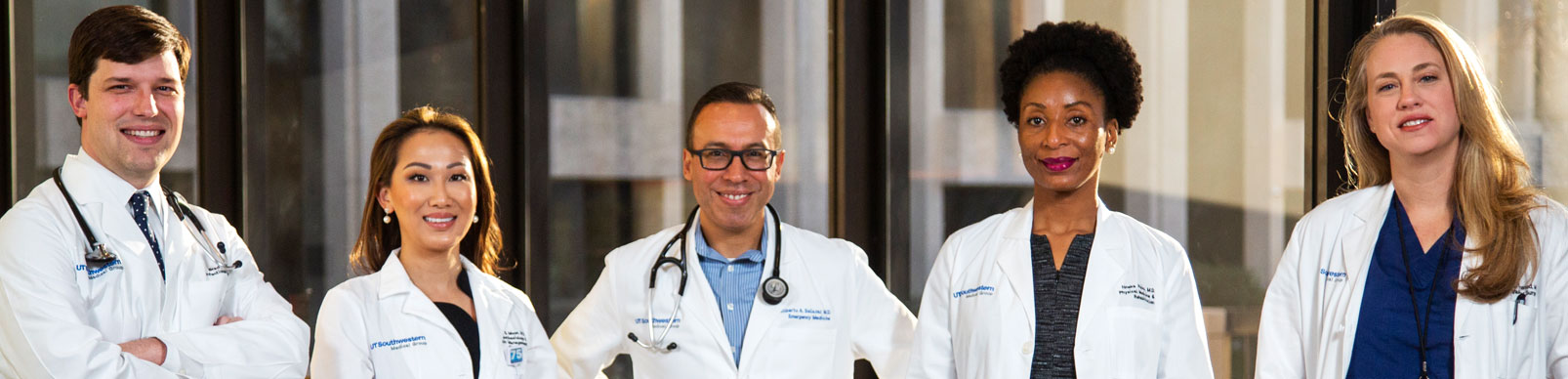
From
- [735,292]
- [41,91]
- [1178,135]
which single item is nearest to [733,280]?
[735,292]

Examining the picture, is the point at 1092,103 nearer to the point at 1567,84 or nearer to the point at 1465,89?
the point at 1465,89

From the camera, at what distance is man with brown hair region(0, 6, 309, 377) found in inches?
82.8

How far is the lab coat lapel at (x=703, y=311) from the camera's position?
2.65 meters

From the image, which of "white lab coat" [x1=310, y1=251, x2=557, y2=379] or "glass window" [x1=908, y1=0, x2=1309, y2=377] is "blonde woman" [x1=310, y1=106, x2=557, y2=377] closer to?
"white lab coat" [x1=310, y1=251, x2=557, y2=379]

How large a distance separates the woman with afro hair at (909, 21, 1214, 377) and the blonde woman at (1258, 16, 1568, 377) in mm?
246

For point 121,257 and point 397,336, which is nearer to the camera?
point 121,257

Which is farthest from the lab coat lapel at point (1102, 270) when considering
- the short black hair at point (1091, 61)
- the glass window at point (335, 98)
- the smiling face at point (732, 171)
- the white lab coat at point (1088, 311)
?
the glass window at point (335, 98)

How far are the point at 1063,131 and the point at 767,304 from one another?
0.77 m

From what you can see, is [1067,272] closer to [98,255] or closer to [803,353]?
[803,353]

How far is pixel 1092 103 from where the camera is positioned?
8.31 feet

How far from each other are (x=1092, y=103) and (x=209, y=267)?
1.88 m

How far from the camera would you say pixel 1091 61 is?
2.59 m

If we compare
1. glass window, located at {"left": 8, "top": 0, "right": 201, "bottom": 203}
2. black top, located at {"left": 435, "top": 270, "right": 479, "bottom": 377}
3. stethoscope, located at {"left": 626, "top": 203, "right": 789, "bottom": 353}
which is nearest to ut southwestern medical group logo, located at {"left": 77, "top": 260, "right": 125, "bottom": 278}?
black top, located at {"left": 435, "top": 270, "right": 479, "bottom": 377}

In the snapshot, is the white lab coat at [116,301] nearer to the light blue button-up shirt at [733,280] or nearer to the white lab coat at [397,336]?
the white lab coat at [397,336]
